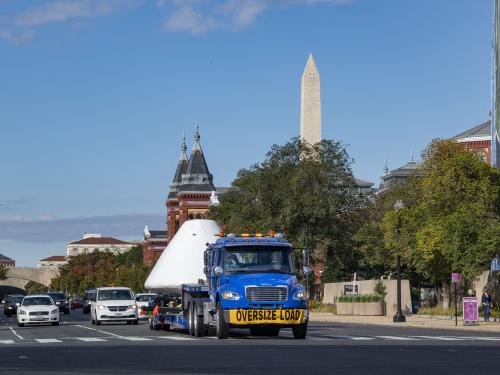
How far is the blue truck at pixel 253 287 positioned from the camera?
32.0 metres

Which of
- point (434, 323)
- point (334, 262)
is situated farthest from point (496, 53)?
point (434, 323)

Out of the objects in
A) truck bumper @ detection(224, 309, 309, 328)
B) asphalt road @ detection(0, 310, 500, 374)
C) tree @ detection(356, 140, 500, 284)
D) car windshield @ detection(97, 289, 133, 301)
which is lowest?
asphalt road @ detection(0, 310, 500, 374)

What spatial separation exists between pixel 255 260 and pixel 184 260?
11.4 meters

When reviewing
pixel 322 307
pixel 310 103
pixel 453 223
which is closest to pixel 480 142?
pixel 310 103

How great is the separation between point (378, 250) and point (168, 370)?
2544 inches

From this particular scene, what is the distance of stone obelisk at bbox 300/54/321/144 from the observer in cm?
11153

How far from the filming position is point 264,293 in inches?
1257

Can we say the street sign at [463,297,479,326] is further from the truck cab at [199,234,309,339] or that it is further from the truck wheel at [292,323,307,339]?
the truck cab at [199,234,309,339]

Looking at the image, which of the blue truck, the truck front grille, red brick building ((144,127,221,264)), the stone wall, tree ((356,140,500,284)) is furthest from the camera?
red brick building ((144,127,221,264))

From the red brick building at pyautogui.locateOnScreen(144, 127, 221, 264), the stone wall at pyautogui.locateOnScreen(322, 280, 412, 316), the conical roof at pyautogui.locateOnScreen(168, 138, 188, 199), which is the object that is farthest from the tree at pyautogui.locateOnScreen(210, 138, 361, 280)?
the conical roof at pyautogui.locateOnScreen(168, 138, 188, 199)

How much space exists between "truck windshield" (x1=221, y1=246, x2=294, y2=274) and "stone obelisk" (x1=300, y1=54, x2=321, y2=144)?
7874cm

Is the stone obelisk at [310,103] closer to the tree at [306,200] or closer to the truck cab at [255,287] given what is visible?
the tree at [306,200]

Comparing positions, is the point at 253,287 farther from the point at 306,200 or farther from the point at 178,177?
the point at 178,177

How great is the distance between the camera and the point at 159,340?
3338cm
